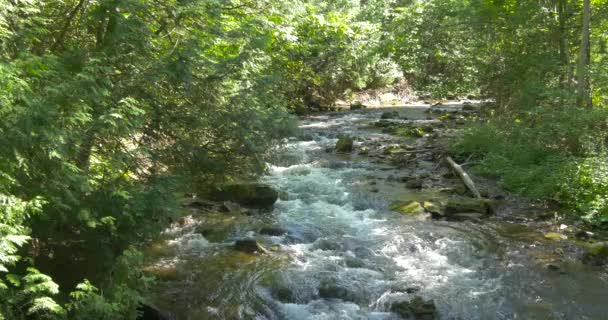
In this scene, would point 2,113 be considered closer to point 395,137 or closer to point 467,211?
point 467,211

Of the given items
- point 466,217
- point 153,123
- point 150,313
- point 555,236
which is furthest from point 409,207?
point 150,313

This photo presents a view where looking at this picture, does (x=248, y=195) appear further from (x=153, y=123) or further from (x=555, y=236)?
(x=555, y=236)

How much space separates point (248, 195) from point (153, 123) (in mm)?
4941

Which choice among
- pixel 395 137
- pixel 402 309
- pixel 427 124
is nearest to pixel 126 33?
pixel 402 309

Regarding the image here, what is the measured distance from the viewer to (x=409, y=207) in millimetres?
11078

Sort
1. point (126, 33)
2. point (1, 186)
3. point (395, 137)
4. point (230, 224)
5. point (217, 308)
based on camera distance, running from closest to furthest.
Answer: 1. point (1, 186)
2. point (126, 33)
3. point (217, 308)
4. point (230, 224)
5. point (395, 137)

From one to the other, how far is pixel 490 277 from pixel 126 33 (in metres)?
6.44

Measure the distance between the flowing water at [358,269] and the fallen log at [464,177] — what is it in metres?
1.58

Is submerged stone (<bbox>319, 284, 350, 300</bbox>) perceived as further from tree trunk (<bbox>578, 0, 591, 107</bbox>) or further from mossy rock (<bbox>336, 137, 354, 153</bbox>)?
mossy rock (<bbox>336, 137, 354, 153</bbox>)

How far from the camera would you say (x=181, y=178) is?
6223 mm

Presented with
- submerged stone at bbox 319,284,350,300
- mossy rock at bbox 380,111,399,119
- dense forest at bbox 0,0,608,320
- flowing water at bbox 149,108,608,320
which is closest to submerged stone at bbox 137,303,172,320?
flowing water at bbox 149,108,608,320

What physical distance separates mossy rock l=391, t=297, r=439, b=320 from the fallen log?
5.33 meters

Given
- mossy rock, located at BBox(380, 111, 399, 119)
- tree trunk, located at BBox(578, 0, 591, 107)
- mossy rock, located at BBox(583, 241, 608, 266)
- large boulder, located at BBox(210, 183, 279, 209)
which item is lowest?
mossy rock, located at BBox(583, 241, 608, 266)

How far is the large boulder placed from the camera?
11375mm
